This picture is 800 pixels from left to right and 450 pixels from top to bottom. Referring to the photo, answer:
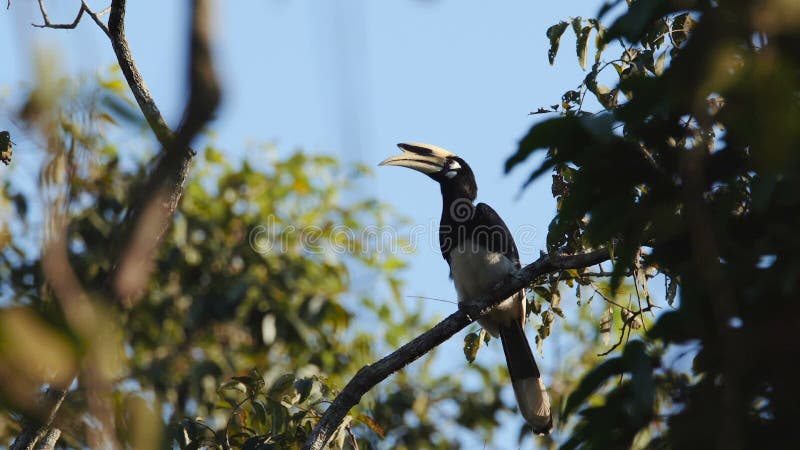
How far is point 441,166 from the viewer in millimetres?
5930

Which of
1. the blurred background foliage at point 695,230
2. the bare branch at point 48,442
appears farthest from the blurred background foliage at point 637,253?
the bare branch at point 48,442

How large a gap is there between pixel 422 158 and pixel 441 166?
143 millimetres

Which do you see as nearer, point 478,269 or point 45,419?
point 45,419

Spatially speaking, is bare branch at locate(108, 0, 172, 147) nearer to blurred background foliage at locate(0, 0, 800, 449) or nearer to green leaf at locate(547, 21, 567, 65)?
blurred background foliage at locate(0, 0, 800, 449)

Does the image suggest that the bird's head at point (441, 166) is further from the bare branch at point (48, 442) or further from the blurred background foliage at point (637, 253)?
the bare branch at point (48, 442)

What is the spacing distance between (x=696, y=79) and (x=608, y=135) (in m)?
0.22

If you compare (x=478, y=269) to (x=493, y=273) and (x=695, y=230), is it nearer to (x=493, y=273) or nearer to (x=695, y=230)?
(x=493, y=273)

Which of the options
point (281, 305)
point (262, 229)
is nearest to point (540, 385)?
point (281, 305)

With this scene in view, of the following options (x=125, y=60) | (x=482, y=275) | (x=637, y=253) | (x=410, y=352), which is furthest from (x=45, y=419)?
(x=482, y=275)

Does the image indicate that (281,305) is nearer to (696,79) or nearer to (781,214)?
(781,214)

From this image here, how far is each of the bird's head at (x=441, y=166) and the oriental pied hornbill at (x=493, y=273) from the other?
99 mm

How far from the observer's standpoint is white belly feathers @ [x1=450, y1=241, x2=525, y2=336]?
16.5 ft

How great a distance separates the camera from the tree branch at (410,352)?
3232mm

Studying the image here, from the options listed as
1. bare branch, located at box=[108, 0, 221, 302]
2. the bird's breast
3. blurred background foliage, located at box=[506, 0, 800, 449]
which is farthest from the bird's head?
bare branch, located at box=[108, 0, 221, 302]
